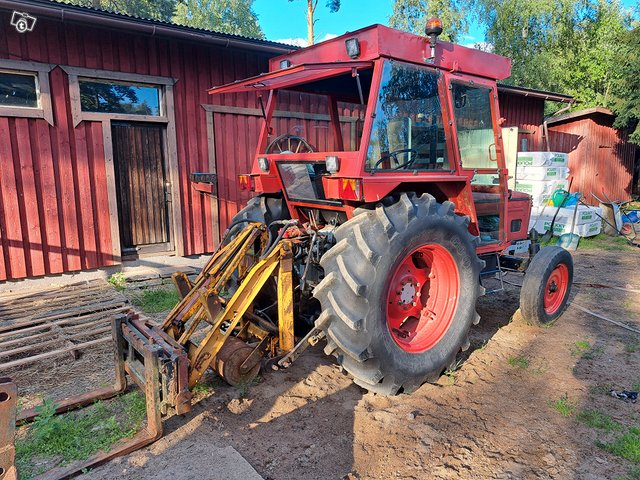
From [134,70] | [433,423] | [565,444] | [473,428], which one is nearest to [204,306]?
[433,423]

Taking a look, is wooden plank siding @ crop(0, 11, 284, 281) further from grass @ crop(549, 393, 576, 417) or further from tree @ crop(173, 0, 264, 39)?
tree @ crop(173, 0, 264, 39)

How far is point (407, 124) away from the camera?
3475 millimetres

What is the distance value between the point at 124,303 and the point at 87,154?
7.65ft

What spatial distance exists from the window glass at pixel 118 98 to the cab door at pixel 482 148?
4.80 meters

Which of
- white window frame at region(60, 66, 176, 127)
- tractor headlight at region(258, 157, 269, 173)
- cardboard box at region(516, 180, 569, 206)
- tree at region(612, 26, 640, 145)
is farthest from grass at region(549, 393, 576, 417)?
tree at region(612, 26, 640, 145)

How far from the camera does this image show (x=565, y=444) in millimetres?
2775

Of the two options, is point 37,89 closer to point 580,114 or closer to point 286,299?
point 286,299

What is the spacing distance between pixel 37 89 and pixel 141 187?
1800 mm

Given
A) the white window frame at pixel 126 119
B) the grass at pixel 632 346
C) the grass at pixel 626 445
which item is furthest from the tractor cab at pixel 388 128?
the white window frame at pixel 126 119

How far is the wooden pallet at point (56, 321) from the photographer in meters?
3.98

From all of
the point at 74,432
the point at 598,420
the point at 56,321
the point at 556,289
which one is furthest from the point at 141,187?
the point at 598,420

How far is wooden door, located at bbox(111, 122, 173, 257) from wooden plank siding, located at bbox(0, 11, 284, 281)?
0.26m

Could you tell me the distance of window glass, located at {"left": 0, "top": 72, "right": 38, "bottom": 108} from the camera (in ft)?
18.6

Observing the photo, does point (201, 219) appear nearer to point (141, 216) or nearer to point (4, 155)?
point (141, 216)
